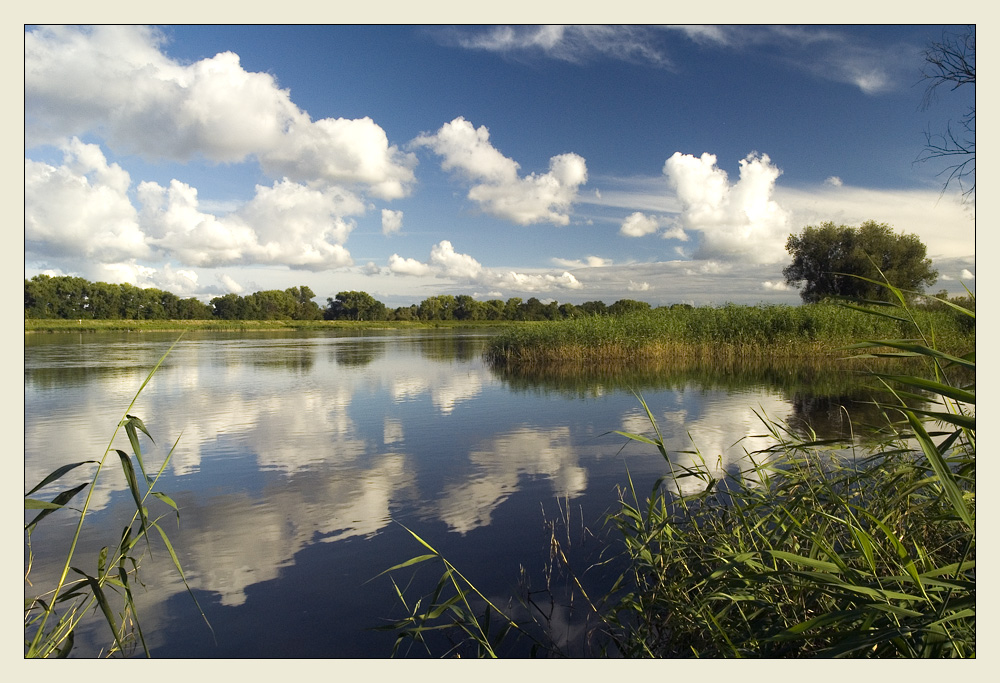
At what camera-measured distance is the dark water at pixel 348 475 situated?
11.1 feet

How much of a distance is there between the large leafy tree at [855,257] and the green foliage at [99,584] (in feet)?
77.5

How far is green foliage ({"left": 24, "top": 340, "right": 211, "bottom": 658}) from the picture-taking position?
1791 millimetres

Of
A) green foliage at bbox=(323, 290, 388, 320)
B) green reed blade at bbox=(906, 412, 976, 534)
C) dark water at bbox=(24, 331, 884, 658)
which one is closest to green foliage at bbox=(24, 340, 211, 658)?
dark water at bbox=(24, 331, 884, 658)

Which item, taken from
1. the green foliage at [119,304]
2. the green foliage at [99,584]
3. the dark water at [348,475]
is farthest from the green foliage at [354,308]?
the green foliage at [99,584]

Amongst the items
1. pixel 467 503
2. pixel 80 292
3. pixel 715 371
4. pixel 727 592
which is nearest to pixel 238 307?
pixel 80 292

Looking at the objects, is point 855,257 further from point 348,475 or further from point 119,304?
point 119,304

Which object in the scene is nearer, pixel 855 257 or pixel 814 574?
pixel 814 574

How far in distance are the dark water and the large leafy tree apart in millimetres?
14683

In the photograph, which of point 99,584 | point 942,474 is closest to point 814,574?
point 942,474

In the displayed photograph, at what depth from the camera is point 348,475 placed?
6.10m

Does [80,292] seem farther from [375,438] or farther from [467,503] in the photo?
[467,503]

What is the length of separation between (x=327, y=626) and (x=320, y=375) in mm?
13463

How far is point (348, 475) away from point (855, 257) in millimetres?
27652

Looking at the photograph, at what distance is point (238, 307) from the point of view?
44375 millimetres
